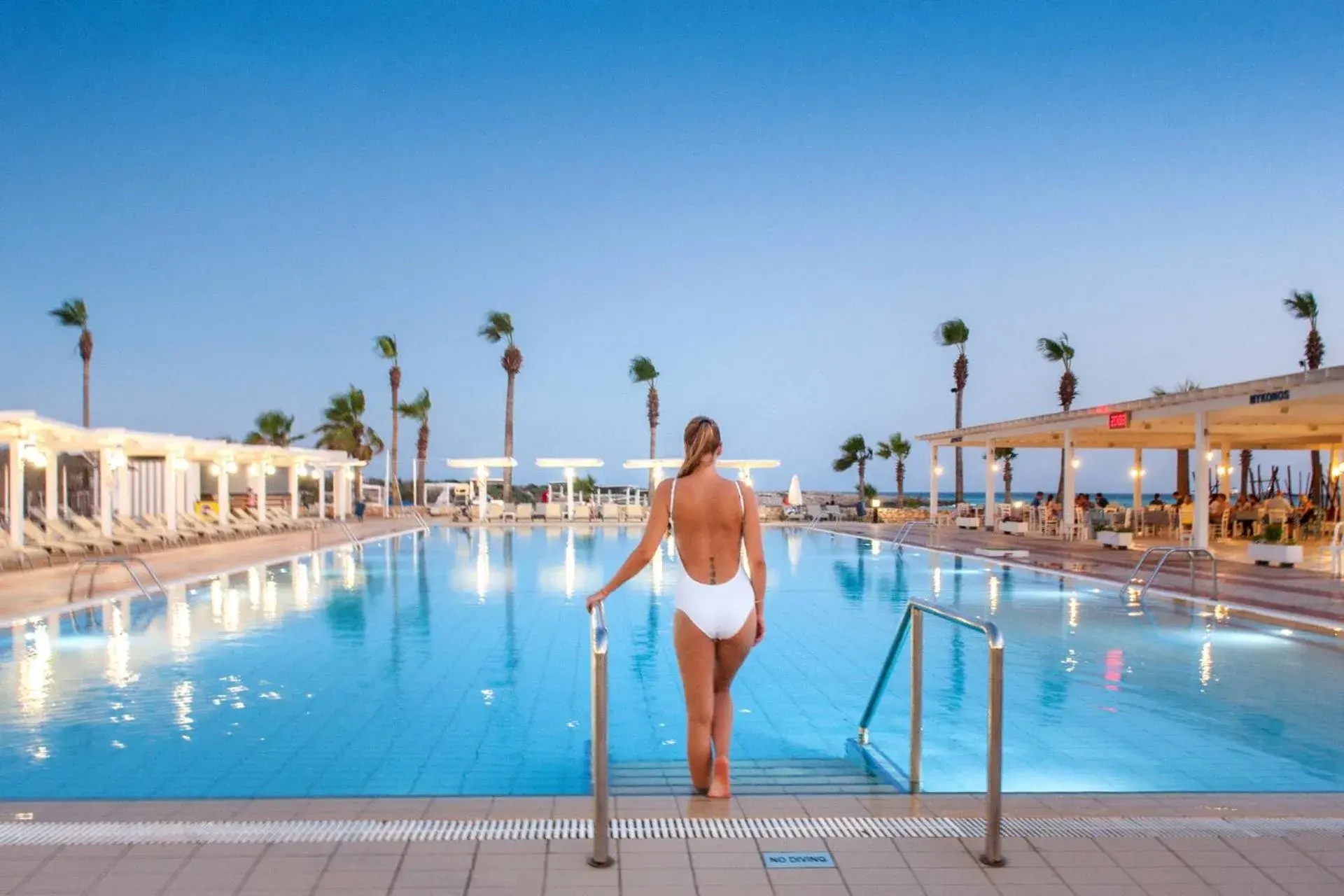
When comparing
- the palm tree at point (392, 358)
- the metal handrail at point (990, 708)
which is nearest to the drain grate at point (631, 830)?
the metal handrail at point (990, 708)

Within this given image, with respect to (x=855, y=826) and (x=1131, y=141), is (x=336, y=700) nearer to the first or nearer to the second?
(x=855, y=826)

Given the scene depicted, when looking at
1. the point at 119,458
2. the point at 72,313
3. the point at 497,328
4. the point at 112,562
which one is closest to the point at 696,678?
the point at 112,562

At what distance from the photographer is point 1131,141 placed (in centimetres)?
2145

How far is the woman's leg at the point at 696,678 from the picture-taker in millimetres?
3506

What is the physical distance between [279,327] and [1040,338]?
3427cm

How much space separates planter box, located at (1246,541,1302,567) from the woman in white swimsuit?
13.5 metres

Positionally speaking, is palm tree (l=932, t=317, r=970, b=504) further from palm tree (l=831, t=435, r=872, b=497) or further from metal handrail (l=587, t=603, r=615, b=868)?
metal handrail (l=587, t=603, r=615, b=868)

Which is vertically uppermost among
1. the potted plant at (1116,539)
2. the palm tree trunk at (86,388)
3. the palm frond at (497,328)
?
the palm frond at (497,328)

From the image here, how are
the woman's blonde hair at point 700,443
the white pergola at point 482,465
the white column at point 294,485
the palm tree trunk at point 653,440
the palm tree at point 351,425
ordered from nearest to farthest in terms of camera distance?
the woman's blonde hair at point 700,443 < the white column at point 294,485 < the white pergola at point 482,465 < the palm tree at point 351,425 < the palm tree trunk at point 653,440

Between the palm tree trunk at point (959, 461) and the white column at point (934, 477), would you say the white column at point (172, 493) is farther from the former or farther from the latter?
the palm tree trunk at point (959, 461)

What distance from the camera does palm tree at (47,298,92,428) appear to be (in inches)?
1548

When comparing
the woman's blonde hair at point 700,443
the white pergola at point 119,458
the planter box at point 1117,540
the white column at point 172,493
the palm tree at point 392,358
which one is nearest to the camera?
the woman's blonde hair at point 700,443

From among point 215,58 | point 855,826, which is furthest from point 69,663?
point 215,58

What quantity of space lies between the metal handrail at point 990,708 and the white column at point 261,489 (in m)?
22.2
